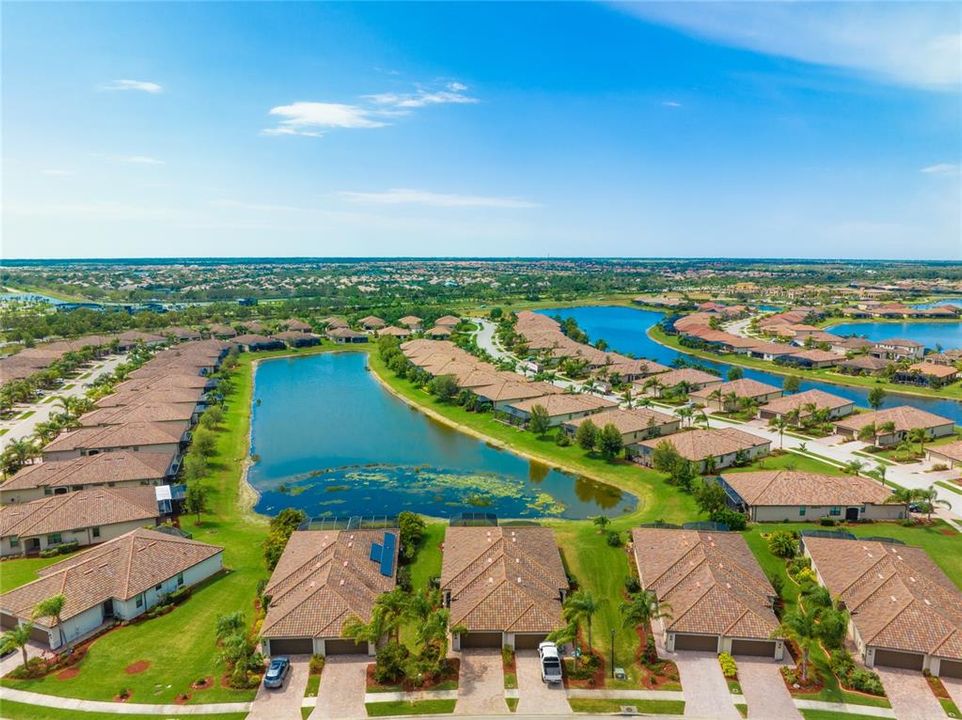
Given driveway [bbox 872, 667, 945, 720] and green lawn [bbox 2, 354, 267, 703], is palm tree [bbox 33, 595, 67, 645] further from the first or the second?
driveway [bbox 872, 667, 945, 720]

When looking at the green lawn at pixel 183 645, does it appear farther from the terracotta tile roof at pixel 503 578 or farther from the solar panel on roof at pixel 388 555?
the terracotta tile roof at pixel 503 578

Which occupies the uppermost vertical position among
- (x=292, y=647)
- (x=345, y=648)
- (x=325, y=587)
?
(x=325, y=587)

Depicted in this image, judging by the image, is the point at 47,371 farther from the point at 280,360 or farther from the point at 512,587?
the point at 512,587

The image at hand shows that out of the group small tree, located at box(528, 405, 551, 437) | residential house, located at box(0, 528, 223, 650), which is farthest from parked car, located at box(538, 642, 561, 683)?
small tree, located at box(528, 405, 551, 437)

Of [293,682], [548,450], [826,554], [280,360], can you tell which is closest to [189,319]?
[280,360]

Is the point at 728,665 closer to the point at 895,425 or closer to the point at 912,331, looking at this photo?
the point at 895,425

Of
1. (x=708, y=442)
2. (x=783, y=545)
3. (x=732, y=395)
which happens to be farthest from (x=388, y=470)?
(x=732, y=395)

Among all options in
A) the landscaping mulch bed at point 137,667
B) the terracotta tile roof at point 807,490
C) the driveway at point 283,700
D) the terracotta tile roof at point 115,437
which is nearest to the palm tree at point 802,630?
the terracotta tile roof at point 807,490
